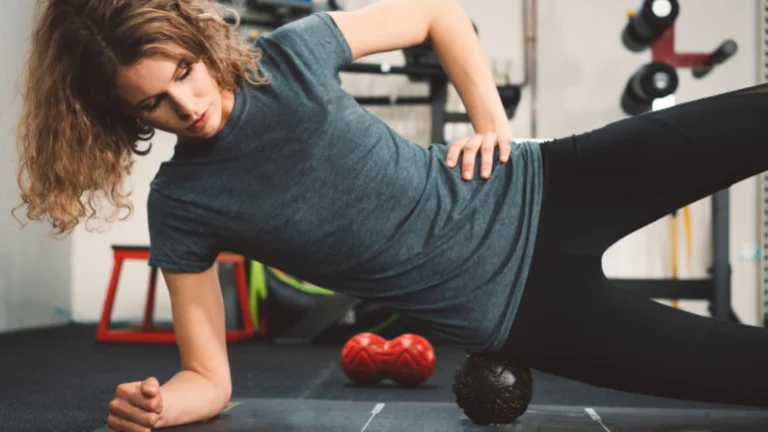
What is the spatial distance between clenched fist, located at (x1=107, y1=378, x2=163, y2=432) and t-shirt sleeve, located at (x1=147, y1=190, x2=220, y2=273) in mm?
206

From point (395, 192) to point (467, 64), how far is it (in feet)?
1.15

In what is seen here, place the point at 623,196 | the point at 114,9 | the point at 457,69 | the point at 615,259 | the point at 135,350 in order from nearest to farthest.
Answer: the point at 114,9
the point at 623,196
the point at 457,69
the point at 135,350
the point at 615,259

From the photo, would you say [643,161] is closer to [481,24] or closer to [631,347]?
[631,347]

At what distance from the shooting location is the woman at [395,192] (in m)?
1.06

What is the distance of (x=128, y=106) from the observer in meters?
1.04

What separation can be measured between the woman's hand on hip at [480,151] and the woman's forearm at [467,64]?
8 cm

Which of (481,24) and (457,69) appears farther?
(481,24)

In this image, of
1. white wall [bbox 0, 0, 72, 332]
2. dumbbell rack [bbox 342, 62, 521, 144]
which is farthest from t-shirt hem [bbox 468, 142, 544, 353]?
white wall [bbox 0, 0, 72, 332]

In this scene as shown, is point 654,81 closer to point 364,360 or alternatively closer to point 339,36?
point 364,360

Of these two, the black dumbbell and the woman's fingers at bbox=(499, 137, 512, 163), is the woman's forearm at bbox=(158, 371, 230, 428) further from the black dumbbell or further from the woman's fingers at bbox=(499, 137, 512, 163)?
the black dumbbell

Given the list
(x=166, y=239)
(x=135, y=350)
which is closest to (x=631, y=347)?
(x=166, y=239)

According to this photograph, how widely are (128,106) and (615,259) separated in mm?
3649

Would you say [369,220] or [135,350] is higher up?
[369,220]

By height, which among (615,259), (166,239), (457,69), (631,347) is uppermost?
(457,69)
